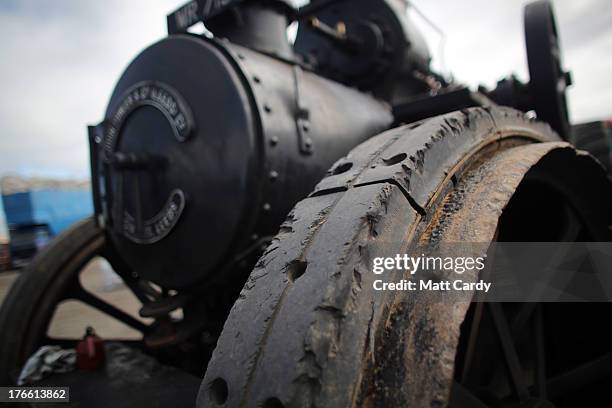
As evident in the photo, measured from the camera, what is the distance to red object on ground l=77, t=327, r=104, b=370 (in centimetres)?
164

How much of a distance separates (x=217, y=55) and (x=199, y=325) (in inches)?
43.4

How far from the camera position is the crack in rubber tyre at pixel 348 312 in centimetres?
61

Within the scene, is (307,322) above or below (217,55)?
below

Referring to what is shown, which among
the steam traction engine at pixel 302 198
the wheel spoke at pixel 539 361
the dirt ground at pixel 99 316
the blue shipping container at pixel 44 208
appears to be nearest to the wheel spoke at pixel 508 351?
the steam traction engine at pixel 302 198

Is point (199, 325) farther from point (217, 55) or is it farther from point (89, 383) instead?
point (217, 55)

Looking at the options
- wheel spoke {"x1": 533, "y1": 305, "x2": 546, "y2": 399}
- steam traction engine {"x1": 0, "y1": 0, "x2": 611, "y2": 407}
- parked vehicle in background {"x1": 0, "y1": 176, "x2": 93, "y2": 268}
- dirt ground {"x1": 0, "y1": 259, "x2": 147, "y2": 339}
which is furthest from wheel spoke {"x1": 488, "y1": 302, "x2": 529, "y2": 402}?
parked vehicle in background {"x1": 0, "y1": 176, "x2": 93, "y2": 268}

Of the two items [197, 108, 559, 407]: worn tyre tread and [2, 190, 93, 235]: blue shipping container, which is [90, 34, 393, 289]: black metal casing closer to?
[197, 108, 559, 407]: worn tyre tread

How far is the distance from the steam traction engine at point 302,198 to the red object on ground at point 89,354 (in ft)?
0.80

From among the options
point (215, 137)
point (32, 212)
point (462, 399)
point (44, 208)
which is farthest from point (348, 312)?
point (44, 208)

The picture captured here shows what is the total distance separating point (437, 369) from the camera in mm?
637

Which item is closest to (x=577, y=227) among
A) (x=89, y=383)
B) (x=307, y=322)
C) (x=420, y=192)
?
(x=420, y=192)

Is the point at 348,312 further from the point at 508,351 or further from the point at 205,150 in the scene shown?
the point at 205,150

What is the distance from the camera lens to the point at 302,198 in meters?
1.69

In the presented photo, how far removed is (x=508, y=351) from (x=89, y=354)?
5.05ft
